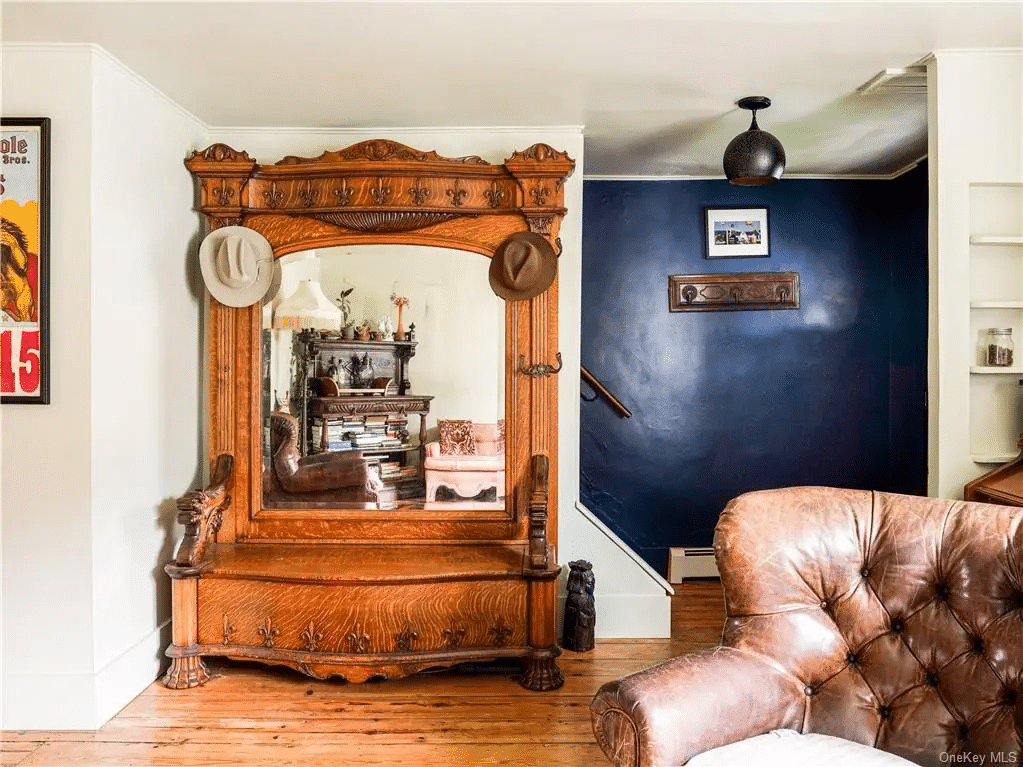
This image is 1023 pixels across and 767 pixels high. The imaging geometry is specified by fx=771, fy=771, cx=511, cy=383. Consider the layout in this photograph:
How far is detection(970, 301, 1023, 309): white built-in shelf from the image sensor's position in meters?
2.67

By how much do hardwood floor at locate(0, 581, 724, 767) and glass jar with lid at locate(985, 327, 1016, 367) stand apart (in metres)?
1.87

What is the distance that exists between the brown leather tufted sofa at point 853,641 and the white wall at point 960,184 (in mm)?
913

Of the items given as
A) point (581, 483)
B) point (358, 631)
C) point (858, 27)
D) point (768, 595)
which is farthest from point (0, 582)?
point (858, 27)

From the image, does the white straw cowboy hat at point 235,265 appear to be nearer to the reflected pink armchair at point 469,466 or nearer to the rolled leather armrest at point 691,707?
the reflected pink armchair at point 469,466

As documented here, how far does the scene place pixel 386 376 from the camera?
3.59 meters

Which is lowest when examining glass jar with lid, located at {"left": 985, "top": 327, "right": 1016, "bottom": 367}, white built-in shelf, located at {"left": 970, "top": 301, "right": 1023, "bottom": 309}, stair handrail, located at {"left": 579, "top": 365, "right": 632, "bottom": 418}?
stair handrail, located at {"left": 579, "top": 365, "right": 632, "bottom": 418}

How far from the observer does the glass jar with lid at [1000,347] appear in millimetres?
2686

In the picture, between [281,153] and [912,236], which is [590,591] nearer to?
[281,153]

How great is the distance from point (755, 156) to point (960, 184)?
31.7 inches

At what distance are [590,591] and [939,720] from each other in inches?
76.6

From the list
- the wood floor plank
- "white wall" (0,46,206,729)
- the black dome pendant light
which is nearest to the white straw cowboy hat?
"white wall" (0,46,206,729)

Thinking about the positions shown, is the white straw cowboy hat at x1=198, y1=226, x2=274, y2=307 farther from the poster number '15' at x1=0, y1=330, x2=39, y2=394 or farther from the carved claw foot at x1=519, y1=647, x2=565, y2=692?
the carved claw foot at x1=519, y1=647, x2=565, y2=692

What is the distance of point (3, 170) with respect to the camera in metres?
2.76

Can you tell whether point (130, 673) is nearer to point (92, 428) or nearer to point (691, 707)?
point (92, 428)
